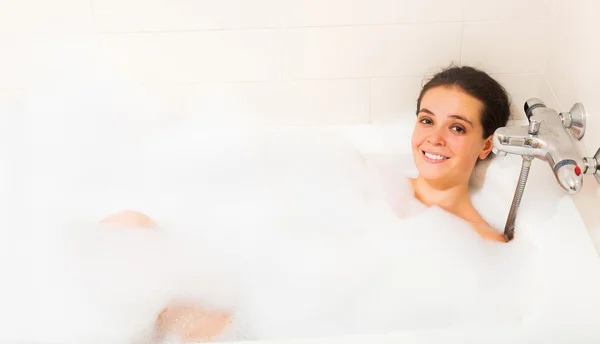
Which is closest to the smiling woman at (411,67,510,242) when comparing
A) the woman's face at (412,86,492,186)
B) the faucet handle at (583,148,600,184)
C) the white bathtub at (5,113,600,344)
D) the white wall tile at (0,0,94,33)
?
the woman's face at (412,86,492,186)

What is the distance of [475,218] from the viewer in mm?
1669

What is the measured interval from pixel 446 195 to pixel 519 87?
0.44 m

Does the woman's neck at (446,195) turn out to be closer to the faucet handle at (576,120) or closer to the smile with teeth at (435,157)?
Result: the smile with teeth at (435,157)

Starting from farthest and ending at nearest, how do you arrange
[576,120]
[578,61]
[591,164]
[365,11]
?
[365,11] → [578,61] → [576,120] → [591,164]

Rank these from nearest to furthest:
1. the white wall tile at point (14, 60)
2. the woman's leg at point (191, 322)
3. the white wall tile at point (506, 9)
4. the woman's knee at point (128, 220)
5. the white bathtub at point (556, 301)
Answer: the white bathtub at point (556, 301)
the woman's leg at point (191, 322)
the woman's knee at point (128, 220)
the white wall tile at point (506, 9)
the white wall tile at point (14, 60)

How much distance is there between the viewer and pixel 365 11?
178 centimetres

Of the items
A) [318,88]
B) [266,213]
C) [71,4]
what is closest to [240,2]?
[318,88]

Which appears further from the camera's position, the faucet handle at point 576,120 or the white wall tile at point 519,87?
the white wall tile at point 519,87

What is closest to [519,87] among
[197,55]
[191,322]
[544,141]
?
[544,141]

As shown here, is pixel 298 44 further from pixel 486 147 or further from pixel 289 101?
pixel 486 147

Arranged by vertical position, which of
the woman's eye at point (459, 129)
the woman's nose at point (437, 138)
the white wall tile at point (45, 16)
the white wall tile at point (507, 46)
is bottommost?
the woman's nose at point (437, 138)

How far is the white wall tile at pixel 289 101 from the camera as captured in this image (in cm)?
189

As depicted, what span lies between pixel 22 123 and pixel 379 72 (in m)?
1.03

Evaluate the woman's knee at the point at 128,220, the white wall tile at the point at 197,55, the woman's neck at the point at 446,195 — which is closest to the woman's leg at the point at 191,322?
the woman's knee at the point at 128,220
